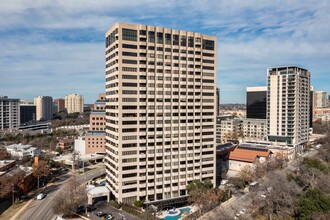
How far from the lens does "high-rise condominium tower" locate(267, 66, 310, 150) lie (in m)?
117

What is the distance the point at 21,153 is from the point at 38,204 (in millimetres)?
52546

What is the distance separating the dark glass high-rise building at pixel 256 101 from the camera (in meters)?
153

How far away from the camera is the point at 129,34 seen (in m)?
59.4

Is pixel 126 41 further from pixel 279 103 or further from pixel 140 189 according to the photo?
pixel 279 103

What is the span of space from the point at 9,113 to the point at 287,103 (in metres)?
153

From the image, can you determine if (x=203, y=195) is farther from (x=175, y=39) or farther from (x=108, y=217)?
(x=175, y=39)

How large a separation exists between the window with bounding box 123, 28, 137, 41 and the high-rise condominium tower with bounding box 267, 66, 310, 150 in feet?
267


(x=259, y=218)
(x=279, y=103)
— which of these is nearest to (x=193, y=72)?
(x=259, y=218)

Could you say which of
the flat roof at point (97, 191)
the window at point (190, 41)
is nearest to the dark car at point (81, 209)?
the flat roof at point (97, 191)

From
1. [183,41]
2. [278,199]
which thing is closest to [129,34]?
[183,41]

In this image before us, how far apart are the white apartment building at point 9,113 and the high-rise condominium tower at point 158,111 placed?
122515 mm

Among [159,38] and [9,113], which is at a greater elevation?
[159,38]

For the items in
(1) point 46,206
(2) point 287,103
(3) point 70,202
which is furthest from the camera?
(2) point 287,103

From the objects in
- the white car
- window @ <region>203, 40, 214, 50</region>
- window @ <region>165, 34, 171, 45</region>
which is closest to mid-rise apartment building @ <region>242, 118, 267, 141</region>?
window @ <region>203, 40, 214, 50</region>
